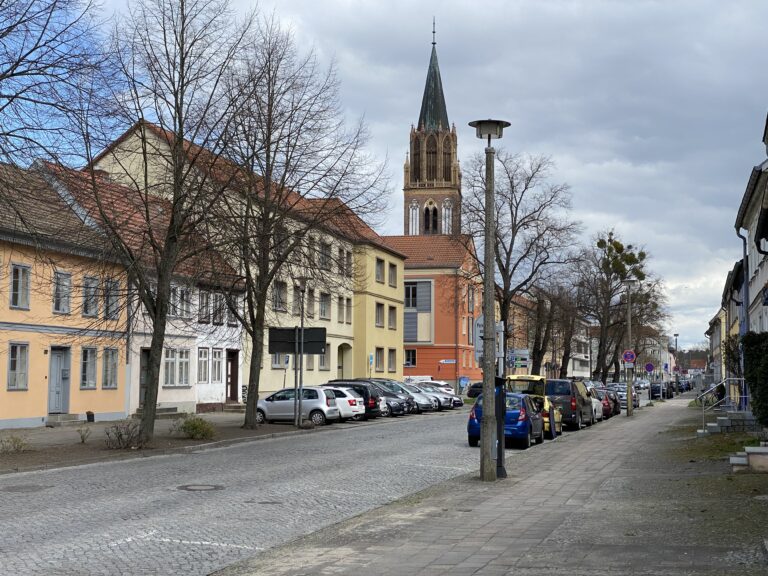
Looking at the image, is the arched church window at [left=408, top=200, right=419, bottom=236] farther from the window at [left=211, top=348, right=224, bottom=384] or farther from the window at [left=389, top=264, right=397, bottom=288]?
the window at [left=211, top=348, right=224, bottom=384]

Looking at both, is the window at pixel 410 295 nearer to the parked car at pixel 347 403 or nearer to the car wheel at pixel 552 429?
the parked car at pixel 347 403

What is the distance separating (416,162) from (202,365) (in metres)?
81.3

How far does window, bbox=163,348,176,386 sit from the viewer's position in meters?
39.1

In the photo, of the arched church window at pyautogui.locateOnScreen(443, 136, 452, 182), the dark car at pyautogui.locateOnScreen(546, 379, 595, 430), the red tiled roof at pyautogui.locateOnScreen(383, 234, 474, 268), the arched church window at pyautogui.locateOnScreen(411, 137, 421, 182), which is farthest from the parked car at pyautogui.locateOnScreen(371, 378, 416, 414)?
the arched church window at pyautogui.locateOnScreen(411, 137, 421, 182)

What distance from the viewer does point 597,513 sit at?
1168cm

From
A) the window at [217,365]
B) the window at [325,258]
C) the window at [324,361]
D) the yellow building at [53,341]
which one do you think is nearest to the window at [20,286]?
the yellow building at [53,341]

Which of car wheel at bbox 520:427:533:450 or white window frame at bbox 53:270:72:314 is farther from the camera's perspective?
white window frame at bbox 53:270:72:314

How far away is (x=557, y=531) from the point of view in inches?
403

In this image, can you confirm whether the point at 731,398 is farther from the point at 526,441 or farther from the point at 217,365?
the point at 217,365

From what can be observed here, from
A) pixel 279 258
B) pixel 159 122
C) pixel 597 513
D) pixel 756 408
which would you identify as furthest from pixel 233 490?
pixel 279 258

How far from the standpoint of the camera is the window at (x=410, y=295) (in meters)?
82.6

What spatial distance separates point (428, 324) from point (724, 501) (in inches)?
2720

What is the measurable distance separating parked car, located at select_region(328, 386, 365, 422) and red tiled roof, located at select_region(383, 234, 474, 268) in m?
43.7

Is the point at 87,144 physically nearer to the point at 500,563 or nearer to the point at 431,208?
the point at 500,563
